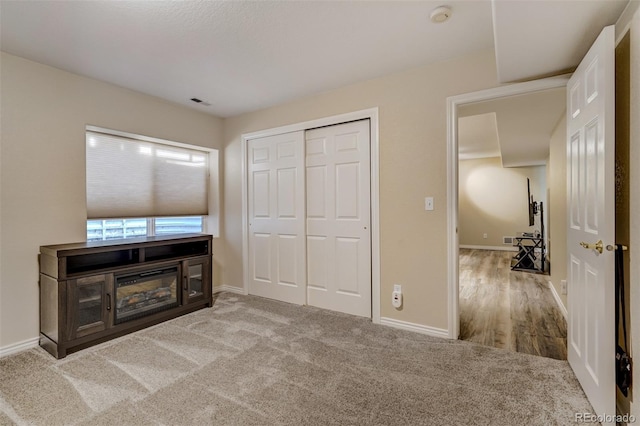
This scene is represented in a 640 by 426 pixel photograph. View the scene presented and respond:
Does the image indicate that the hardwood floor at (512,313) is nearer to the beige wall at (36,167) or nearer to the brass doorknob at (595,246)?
the brass doorknob at (595,246)

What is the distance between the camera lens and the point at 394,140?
2.90 m

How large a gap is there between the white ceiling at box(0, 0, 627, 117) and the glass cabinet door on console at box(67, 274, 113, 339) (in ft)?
6.14

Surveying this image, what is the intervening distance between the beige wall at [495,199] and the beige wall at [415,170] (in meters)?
6.45

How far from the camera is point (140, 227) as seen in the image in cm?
359

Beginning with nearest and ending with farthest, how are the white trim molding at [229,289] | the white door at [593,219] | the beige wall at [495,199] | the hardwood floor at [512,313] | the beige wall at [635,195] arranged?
1. the beige wall at [635,195]
2. the white door at [593,219]
3. the hardwood floor at [512,313]
4. the white trim molding at [229,289]
5. the beige wall at [495,199]

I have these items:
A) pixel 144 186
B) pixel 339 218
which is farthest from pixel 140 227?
pixel 339 218

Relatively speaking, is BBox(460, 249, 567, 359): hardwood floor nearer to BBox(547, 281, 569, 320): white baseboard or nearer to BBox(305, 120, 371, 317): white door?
BBox(547, 281, 569, 320): white baseboard

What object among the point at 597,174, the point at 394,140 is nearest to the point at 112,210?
the point at 394,140

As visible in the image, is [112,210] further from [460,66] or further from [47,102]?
[460,66]

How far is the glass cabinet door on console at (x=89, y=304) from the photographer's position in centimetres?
241

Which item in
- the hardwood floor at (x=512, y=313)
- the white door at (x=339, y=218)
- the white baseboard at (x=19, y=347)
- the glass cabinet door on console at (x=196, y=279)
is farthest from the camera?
the glass cabinet door on console at (x=196, y=279)

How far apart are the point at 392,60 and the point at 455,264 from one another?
6.14ft

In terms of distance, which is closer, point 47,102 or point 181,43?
point 181,43

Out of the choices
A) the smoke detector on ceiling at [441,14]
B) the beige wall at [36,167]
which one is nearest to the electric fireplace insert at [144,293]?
the beige wall at [36,167]
